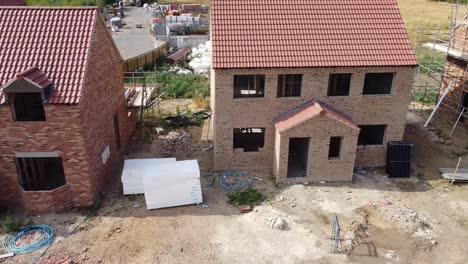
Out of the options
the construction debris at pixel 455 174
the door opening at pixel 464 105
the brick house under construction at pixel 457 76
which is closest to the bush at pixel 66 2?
the brick house under construction at pixel 457 76

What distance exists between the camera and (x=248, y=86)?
64.2 ft

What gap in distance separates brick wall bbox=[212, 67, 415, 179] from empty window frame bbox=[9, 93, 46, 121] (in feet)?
24.7

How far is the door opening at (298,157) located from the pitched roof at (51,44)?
10400 mm

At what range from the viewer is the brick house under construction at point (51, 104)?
51.8 feet

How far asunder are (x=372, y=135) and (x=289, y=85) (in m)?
5.60

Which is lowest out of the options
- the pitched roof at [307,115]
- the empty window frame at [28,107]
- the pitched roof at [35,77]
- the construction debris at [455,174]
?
the construction debris at [455,174]

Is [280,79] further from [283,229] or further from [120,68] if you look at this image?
[120,68]

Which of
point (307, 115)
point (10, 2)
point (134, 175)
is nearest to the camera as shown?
point (134, 175)

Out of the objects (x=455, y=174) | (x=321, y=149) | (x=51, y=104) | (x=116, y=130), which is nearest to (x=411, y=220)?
(x=321, y=149)

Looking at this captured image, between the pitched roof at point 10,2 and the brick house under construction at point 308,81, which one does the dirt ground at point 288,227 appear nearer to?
the brick house under construction at point 308,81

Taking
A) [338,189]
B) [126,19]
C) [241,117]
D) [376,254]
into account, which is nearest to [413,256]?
[376,254]

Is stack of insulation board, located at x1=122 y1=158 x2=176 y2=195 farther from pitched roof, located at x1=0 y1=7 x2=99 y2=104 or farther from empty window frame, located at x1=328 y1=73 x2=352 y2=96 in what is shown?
empty window frame, located at x1=328 y1=73 x2=352 y2=96

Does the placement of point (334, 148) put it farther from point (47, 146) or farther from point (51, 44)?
point (51, 44)

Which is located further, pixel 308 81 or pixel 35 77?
pixel 308 81
